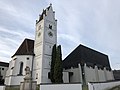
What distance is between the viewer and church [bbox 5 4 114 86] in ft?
103

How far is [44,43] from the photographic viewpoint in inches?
1314

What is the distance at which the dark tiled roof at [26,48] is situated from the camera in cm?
3391

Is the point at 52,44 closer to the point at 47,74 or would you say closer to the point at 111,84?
the point at 47,74

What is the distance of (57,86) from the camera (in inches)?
772

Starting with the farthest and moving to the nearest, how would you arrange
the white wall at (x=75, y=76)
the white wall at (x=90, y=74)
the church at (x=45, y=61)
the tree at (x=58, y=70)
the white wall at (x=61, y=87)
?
the white wall at (x=90, y=74) → the white wall at (x=75, y=76) → the church at (x=45, y=61) → the tree at (x=58, y=70) → the white wall at (x=61, y=87)

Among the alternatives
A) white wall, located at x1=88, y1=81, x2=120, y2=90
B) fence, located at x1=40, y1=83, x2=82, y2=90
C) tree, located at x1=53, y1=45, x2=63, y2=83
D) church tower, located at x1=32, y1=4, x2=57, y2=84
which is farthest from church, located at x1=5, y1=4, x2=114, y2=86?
white wall, located at x1=88, y1=81, x2=120, y2=90

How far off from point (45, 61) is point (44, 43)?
436cm

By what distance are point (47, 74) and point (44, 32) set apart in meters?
10.2

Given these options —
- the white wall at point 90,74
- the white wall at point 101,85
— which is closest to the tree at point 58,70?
the white wall at point 90,74

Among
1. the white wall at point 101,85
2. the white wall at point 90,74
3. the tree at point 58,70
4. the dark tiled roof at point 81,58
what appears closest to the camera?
the white wall at point 101,85

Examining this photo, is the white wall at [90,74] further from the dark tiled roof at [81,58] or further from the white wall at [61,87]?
the white wall at [61,87]

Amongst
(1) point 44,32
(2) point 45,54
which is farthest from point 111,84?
(1) point 44,32

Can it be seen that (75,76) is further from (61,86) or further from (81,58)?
(61,86)

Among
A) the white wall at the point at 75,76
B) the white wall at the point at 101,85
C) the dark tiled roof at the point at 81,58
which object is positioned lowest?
the white wall at the point at 101,85
